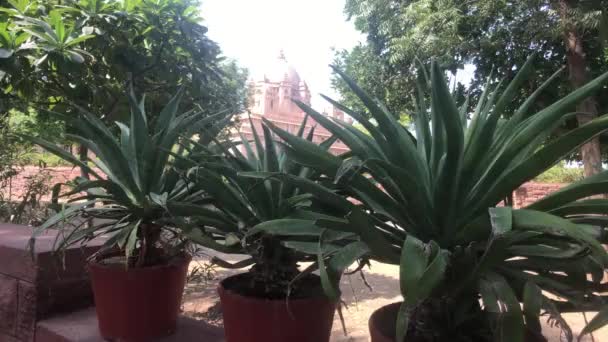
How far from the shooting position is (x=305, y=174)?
133 cm

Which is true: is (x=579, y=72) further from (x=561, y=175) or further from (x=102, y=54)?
(x=561, y=175)

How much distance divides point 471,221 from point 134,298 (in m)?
1.13

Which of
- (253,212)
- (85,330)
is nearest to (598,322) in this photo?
(253,212)

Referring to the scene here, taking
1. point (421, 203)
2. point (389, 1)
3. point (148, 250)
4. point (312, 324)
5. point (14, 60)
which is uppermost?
point (389, 1)

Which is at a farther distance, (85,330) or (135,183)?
(85,330)

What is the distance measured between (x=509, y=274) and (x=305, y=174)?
628 mm

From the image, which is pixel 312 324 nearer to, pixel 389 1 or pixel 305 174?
pixel 305 174

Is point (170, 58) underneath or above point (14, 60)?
above

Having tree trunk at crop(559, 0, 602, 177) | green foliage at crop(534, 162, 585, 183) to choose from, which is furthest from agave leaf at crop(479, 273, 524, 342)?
green foliage at crop(534, 162, 585, 183)

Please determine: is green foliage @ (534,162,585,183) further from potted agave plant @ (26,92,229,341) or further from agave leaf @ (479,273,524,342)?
agave leaf @ (479,273,524,342)

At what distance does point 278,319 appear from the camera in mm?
1166

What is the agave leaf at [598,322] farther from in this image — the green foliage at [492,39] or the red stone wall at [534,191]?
the red stone wall at [534,191]

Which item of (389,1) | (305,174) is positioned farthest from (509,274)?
(389,1)

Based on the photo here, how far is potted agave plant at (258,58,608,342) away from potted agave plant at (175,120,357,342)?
7.5 inches
